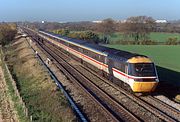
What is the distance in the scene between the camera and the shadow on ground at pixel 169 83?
86.8ft

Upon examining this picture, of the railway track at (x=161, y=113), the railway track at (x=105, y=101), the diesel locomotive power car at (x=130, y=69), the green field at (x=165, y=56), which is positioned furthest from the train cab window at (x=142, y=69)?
the green field at (x=165, y=56)

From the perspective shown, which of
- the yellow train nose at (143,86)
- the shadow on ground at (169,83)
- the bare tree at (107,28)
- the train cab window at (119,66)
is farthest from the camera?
the bare tree at (107,28)

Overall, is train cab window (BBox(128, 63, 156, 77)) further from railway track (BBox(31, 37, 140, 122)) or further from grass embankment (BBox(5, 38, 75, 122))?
grass embankment (BBox(5, 38, 75, 122))

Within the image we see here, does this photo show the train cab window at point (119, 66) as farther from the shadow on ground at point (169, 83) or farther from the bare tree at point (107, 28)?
the bare tree at point (107, 28)

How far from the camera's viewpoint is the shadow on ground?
86.8ft

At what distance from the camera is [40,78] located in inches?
1357

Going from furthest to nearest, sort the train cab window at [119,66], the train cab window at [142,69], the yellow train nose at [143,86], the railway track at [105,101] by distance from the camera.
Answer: the train cab window at [119,66]
the train cab window at [142,69]
the yellow train nose at [143,86]
the railway track at [105,101]

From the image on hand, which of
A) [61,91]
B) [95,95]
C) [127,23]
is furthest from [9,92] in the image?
[127,23]

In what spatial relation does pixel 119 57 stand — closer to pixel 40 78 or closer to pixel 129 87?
pixel 129 87

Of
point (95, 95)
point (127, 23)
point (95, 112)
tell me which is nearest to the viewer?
point (95, 112)

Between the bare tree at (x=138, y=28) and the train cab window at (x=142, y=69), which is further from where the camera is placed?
the bare tree at (x=138, y=28)

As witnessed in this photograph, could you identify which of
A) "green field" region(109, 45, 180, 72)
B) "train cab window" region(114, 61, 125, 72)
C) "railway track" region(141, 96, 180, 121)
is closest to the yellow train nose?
"railway track" region(141, 96, 180, 121)

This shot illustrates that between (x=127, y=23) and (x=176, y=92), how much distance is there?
292ft

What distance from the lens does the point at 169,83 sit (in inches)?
1180
